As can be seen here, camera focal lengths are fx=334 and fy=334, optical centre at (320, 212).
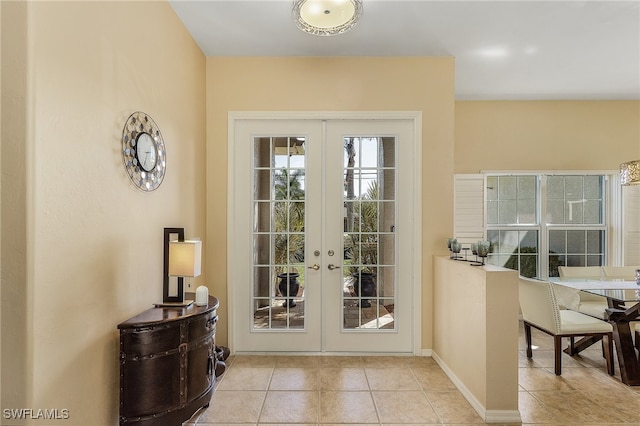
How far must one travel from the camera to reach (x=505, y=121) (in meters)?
4.55

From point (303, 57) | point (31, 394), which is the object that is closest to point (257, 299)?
point (31, 394)

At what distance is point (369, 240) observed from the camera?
3.44 metres

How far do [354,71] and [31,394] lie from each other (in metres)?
3.36

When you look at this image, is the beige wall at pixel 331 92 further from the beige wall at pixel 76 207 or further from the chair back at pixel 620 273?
the chair back at pixel 620 273

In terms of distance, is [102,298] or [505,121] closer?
[102,298]

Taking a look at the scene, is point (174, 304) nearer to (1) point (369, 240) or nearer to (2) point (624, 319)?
(1) point (369, 240)

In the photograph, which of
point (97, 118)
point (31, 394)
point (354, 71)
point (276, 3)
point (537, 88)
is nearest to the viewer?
point (31, 394)

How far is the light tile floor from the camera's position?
91.9 inches

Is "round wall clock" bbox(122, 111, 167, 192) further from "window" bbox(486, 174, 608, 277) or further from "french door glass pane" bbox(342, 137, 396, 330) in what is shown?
"window" bbox(486, 174, 608, 277)

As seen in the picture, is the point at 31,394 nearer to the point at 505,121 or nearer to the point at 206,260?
the point at 206,260

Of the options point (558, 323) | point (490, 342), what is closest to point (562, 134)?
point (558, 323)

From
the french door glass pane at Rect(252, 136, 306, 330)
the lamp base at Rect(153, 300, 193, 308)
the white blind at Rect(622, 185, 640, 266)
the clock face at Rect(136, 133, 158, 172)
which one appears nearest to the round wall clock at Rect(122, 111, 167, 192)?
the clock face at Rect(136, 133, 158, 172)

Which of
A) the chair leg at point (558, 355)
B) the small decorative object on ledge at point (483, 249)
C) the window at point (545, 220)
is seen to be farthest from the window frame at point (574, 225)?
the small decorative object on ledge at point (483, 249)

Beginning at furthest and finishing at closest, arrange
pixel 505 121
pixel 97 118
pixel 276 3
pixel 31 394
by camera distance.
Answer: pixel 505 121 < pixel 276 3 < pixel 97 118 < pixel 31 394
